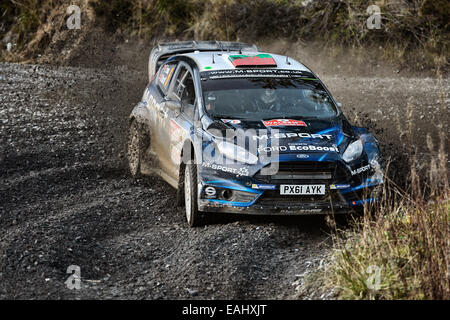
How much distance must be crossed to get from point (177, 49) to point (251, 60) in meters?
2.74

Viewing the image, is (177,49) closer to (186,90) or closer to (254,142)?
(186,90)

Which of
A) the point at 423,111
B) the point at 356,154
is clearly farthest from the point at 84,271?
the point at 423,111

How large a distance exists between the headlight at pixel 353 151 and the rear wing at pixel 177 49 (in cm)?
448

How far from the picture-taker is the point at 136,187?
9.77m

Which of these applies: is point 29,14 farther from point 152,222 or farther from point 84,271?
point 84,271

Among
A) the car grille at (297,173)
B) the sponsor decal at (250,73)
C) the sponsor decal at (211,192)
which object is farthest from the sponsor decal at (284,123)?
the sponsor decal at (250,73)

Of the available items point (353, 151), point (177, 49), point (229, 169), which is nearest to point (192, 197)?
point (229, 169)

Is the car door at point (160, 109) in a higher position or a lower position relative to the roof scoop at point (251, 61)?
lower

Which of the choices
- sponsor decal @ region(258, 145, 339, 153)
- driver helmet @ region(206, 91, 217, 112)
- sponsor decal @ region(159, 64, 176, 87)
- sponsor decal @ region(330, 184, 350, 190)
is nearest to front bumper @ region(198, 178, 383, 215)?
sponsor decal @ region(330, 184, 350, 190)

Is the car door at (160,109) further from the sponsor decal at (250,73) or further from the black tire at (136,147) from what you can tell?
the sponsor decal at (250,73)

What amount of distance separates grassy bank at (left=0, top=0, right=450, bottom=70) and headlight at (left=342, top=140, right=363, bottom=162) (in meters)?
9.26

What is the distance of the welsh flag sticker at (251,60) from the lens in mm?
9227
